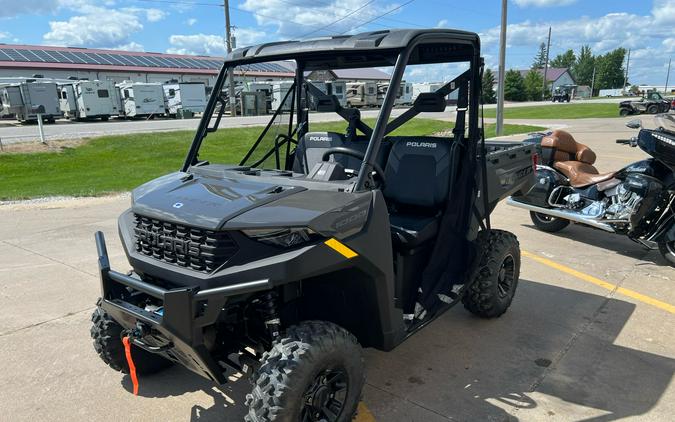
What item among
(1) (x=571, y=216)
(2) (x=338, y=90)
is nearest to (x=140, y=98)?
(1) (x=571, y=216)

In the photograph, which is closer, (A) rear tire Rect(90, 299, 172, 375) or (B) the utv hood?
(B) the utv hood

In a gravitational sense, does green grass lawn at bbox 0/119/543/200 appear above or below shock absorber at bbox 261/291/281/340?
below

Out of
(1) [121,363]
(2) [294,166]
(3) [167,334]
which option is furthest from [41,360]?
(2) [294,166]

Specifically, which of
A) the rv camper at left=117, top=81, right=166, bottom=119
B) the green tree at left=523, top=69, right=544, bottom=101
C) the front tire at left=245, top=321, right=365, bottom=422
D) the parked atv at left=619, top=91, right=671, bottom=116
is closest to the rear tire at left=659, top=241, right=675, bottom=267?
the front tire at left=245, top=321, right=365, bottom=422

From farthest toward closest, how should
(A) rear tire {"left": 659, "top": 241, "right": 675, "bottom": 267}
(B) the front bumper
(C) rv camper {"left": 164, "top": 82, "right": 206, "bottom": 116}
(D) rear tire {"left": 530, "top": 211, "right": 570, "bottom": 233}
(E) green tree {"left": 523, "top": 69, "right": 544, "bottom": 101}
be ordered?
(E) green tree {"left": 523, "top": 69, "right": 544, "bottom": 101}
(C) rv camper {"left": 164, "top": 82, "right": 206, "bottom": 116}
(D) rear tire {"left": 530, "top": 211, "right": 570, "bottom": 233}
(A) rear tire {"left": 659, "top": 241, "right": 675, "bottom": 267}
(B) the front bumper

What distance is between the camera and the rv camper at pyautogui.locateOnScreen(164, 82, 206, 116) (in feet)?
102

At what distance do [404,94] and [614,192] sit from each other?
4069 millimetres

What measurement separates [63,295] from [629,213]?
5.73m

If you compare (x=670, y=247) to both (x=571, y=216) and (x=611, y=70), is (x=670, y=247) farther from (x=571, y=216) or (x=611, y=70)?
(x=611, y=70)

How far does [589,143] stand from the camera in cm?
1673

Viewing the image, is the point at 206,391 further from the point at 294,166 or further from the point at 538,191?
the point at 538,191

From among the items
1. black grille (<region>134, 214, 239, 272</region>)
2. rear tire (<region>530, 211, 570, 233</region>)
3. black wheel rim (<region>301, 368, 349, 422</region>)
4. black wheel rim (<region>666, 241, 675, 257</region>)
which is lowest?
rear tire (<region>530, 211, 570, 233</region>)

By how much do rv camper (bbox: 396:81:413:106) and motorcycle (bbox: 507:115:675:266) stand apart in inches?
142

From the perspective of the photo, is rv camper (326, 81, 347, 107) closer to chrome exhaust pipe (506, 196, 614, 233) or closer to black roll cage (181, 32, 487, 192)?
black roll cage (181, 32, 487, 192)
